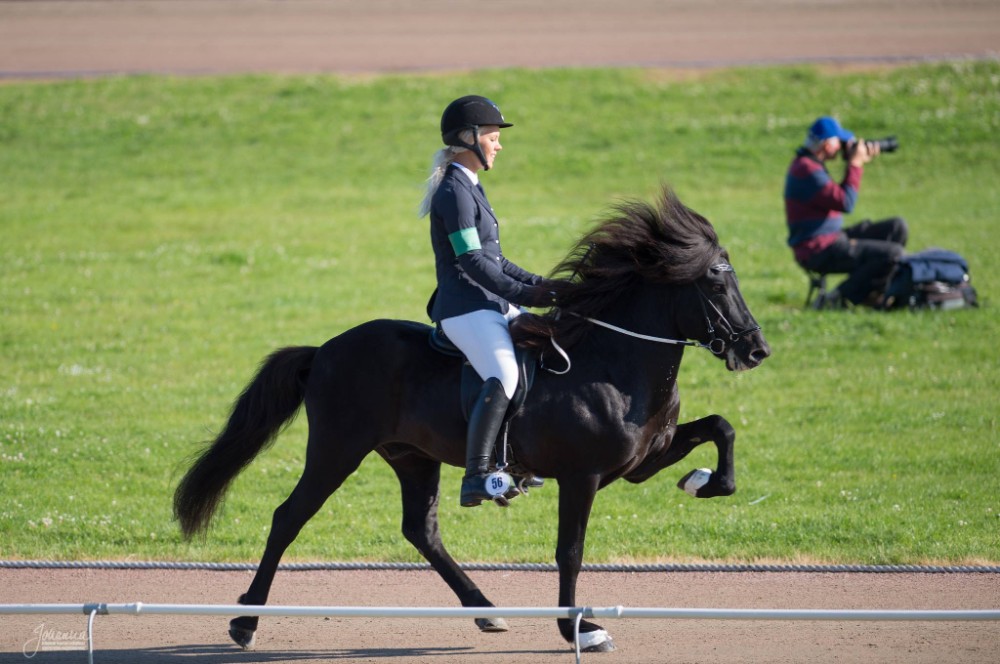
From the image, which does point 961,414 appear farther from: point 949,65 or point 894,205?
point 949,65

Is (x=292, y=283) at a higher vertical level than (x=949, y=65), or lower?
lower

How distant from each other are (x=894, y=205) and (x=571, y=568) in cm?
1528

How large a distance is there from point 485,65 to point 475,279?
21.9 meters

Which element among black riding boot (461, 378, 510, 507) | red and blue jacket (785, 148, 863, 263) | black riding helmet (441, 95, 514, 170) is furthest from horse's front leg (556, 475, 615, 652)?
red and blue jacket (785, 148, 863, 263)

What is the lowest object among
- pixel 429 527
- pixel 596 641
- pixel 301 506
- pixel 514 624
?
pixel 514 624

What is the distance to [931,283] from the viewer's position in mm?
14188

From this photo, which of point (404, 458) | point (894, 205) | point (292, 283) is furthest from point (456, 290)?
point (894, 205)

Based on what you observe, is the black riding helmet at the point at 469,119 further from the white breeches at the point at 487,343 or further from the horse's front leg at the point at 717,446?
the horse's front leg at the point at 717,446

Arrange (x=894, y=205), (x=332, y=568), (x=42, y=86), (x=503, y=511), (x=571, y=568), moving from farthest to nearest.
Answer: (x=42, y=86) → (x=894, y=205) → (x=503, y=511) → (x=332, y=568) → (x=571, y=568)

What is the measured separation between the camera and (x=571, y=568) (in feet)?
20.5

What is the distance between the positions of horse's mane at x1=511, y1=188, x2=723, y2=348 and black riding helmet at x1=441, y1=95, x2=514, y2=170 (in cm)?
79

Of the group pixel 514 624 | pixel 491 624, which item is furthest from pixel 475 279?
pixel 514 624

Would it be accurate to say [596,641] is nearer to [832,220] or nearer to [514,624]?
[514,624]

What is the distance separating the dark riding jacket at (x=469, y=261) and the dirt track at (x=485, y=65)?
1819 millimetres
